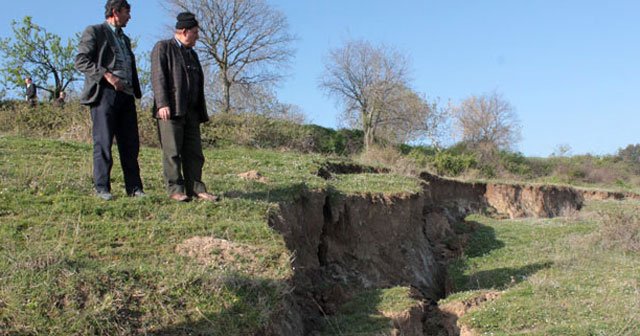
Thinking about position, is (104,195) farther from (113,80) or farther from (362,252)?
(362,252)

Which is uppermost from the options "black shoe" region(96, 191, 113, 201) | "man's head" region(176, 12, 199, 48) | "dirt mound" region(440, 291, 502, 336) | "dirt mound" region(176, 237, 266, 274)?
"man's head" region(176, 12, 199, 48)

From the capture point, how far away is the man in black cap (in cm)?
688

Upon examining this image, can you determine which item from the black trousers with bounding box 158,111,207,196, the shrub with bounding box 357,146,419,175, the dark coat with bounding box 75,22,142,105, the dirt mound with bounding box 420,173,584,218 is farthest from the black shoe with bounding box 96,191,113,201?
the dirt mound with bounding box 420,173,584,218

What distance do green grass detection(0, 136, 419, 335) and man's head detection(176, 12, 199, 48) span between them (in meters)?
1.76

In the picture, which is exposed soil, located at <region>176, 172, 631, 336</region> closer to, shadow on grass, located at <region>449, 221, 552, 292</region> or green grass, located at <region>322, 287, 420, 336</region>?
green grass, located at <region>322, 287, 420, 336</region>

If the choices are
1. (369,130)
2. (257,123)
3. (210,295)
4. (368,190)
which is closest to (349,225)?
(368,190)

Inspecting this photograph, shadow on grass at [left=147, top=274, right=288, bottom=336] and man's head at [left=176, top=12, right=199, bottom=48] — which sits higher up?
man's head at [left=176, top=12, right=199, bottom=48]

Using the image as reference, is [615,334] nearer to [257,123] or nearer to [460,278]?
[460,278]

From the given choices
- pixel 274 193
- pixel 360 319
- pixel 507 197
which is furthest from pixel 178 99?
pixel 507 197

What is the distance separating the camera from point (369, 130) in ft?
113

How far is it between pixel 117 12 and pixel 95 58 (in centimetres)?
54

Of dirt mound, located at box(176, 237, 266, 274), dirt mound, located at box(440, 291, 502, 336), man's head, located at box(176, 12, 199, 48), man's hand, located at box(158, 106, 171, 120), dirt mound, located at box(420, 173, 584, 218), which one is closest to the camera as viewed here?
dirt mound, located at box(176, 237, 266, 274)

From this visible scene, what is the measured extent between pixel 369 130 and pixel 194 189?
27356 millimetres

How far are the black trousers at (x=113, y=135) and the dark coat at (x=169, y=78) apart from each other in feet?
1.07
